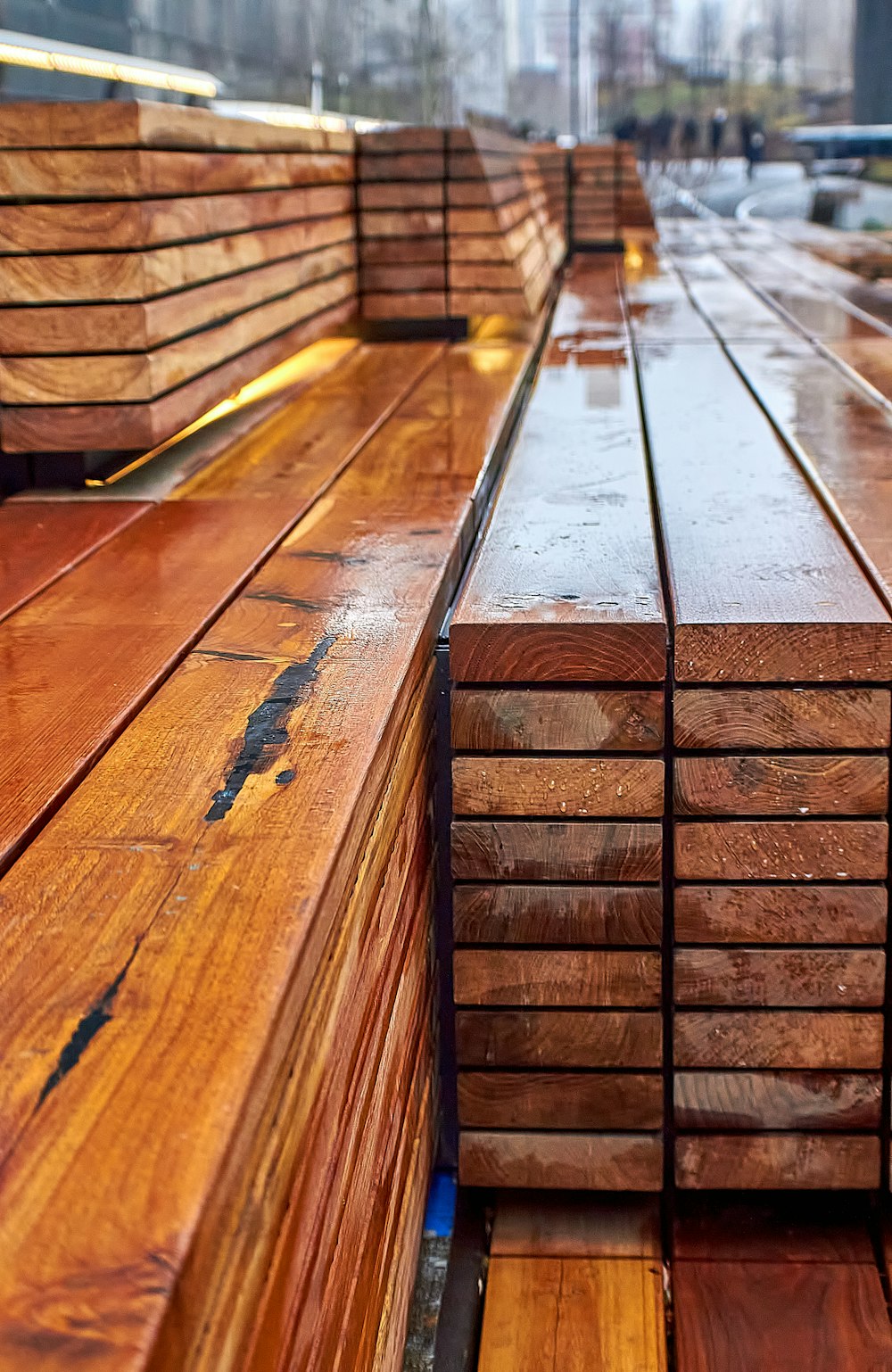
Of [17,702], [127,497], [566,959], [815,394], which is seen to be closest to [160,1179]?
[17,702]

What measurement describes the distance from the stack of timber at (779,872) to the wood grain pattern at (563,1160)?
Result: 0.05 metres

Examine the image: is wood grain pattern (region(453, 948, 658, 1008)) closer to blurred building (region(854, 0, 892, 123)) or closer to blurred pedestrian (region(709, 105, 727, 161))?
blurred building (region(854, 0, 892, 123))

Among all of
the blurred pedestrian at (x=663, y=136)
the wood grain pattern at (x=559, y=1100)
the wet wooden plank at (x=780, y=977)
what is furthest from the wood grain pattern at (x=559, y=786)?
the blurred pedestrian at (x=663, y=136)

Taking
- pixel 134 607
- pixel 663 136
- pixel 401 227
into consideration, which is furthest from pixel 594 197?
pixel 663 136

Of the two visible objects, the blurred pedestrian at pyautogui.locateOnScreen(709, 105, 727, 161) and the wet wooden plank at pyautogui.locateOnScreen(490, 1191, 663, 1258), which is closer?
the wet wooden plank at pyautogui.locateOnScreen(490, 1191, 663, 1258)

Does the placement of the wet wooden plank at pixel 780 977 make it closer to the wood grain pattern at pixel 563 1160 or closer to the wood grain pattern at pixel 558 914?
the wood grain pattern at pixel 558 914

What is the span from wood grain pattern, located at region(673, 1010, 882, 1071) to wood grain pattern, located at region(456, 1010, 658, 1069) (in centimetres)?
2

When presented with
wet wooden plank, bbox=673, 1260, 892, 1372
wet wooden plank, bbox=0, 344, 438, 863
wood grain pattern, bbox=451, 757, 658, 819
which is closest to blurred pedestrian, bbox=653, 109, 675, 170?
wet wooden plank, bbox=0, 344, 438, 863

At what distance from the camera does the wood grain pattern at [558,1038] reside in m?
1.99

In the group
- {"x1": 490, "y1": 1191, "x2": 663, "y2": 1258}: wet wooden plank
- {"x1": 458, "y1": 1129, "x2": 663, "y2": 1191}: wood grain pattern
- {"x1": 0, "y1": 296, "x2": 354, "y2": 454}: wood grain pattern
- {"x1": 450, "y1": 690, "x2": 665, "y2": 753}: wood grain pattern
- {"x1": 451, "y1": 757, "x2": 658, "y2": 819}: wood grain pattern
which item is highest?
{"x1": 0, "y1": 296, "x2": 354, "y2": 454}: wood grain pattern

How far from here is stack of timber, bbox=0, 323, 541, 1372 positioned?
0.86 meters

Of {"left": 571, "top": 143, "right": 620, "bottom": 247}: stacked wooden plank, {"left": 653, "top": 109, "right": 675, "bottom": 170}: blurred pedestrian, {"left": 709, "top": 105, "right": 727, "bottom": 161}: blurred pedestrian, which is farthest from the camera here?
{"left": 709, "top": 105, "right": 727, "bottom": 161}: blurred pedestrian

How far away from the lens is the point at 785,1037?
1.99m

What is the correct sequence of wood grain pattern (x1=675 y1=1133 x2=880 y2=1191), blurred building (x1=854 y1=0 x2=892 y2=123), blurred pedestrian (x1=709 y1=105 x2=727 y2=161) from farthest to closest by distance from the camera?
blurred pedestrian (x1=709 y1=105 x2=727 y2=161)
blurred building (x1=854 y1=0 x2=892 y2=123)
wood grain pattern (x1=675 y1=1133 x2=880 y2=1191)
